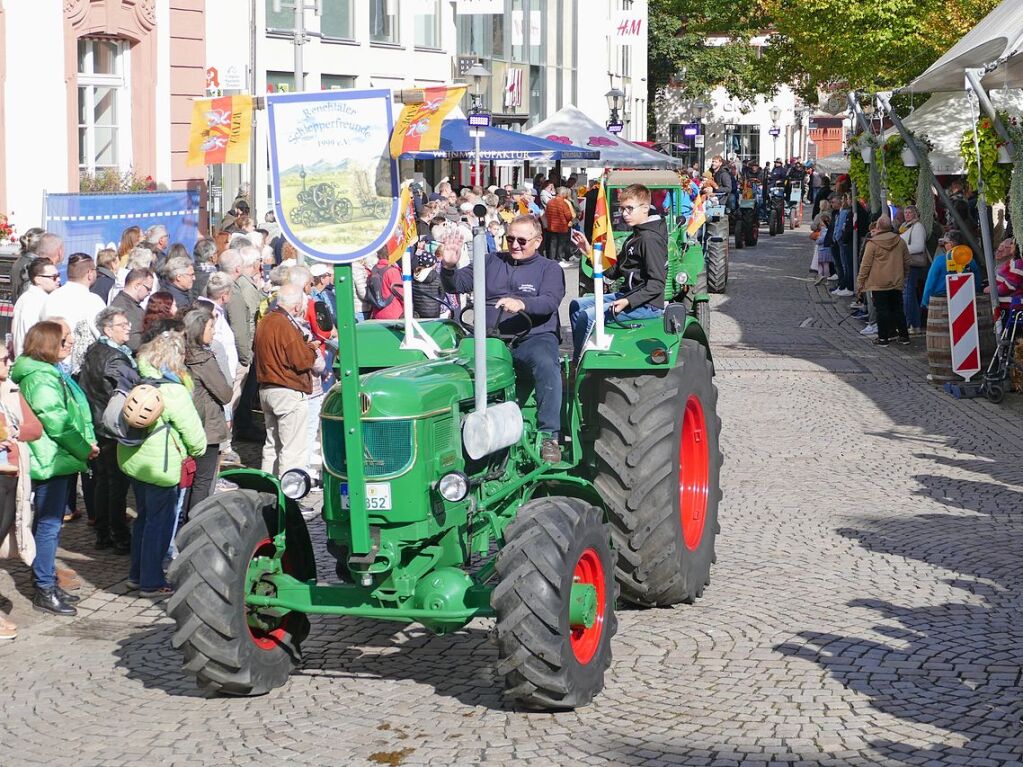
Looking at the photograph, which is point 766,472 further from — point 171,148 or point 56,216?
point 171,148

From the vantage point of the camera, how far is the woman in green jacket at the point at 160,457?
28.2 ft

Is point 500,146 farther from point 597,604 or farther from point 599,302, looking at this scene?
point 597,604

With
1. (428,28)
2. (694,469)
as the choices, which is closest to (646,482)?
(694,469)

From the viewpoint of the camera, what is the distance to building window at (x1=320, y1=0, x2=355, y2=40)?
32.1 m

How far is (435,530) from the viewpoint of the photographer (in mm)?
6684

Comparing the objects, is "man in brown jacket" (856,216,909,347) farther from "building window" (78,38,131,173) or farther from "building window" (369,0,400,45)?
"building window" (369,0,400,45)

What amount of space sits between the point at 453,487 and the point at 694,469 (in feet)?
8.58

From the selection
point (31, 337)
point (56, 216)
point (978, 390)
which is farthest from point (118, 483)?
point (978, 390)

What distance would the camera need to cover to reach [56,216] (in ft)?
51.3

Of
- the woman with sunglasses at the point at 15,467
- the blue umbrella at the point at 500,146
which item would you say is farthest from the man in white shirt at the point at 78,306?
the blue umbrella at the point at 500,146

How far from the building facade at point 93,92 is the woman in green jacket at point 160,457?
416 inches

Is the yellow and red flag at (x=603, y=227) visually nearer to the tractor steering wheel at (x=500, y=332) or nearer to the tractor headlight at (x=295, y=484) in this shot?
the tractor steering wheel at (x=500, y=332)

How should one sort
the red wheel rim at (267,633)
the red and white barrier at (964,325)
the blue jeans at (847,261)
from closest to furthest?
the red wheel rim at (267,633), the red and white barrier at (964,325), the blue jeans at (847,261)

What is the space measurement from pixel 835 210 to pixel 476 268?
70.4 ft
